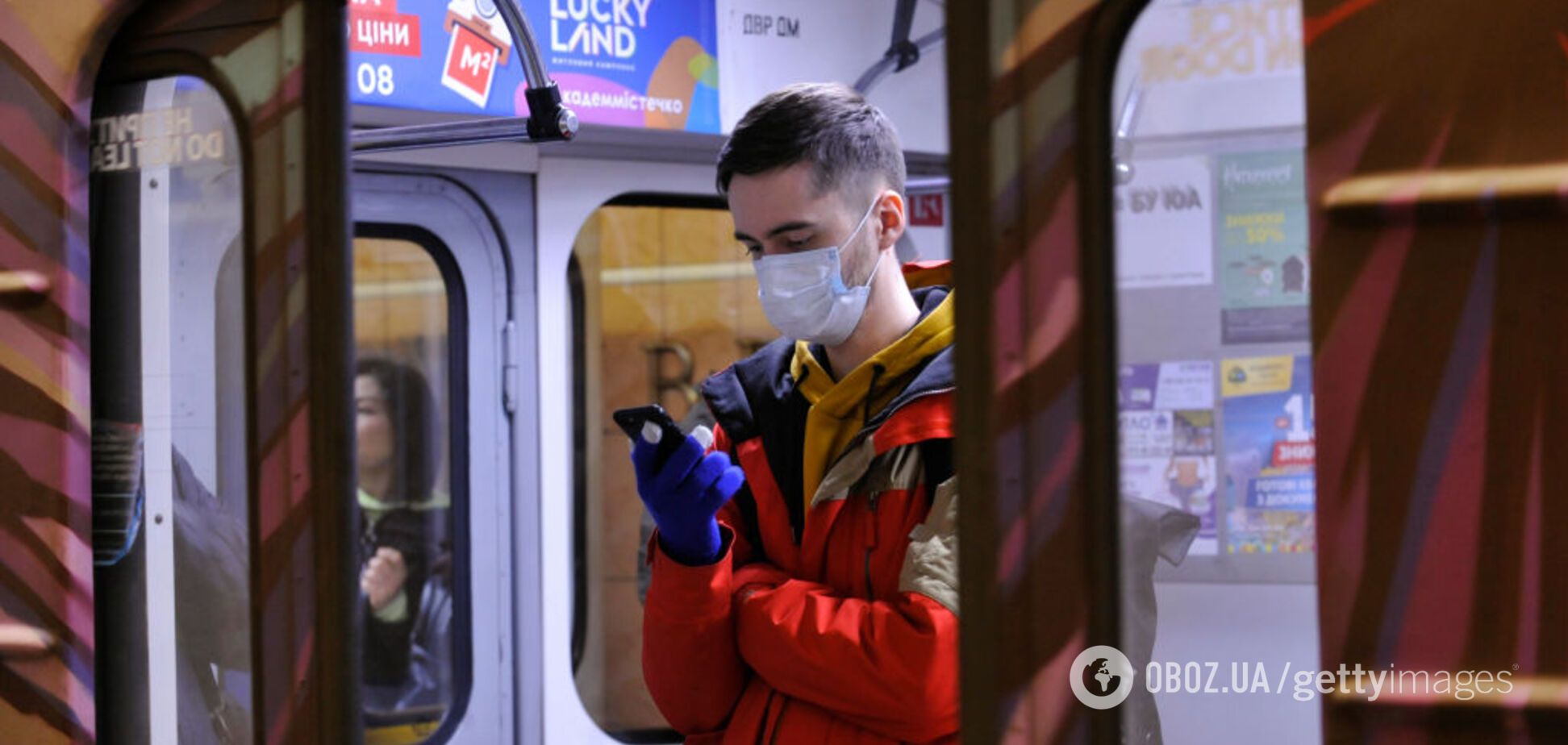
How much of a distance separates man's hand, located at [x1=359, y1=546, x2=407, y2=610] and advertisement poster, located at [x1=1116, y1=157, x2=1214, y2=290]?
3.82 metres

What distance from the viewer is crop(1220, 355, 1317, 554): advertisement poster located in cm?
136

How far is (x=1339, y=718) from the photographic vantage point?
4.30 ft

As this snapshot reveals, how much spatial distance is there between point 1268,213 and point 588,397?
317 cm

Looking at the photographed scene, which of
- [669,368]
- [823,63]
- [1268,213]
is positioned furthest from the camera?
[669,368]

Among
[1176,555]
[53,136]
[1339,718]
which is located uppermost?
[53,136]

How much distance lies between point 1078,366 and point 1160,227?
14cm

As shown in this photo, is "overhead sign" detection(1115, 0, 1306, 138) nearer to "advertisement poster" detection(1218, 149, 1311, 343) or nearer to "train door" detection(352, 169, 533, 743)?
"advertisement poster" detection(1218, 149, 1311, 343)

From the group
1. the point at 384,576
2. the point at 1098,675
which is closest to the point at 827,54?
the point at 384,576

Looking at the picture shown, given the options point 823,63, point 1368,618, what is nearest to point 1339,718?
point 1368,618

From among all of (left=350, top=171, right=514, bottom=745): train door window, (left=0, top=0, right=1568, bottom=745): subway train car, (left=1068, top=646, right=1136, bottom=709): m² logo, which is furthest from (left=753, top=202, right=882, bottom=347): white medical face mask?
(left=350, top=171, right=514, bottom=745): train door window

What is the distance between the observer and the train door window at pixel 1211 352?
4.44 feet

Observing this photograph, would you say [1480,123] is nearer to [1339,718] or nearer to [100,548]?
[1339,718]

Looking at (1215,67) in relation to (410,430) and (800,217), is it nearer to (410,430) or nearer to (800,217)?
(800,217)

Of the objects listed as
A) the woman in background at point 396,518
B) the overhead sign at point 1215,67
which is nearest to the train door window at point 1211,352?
the overhead sign at point 1215,67
